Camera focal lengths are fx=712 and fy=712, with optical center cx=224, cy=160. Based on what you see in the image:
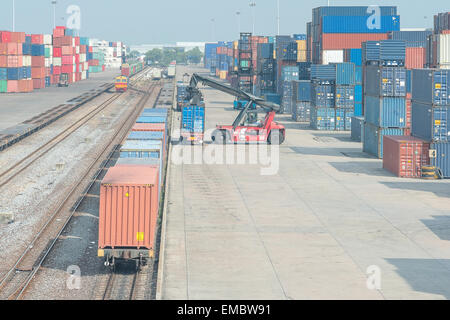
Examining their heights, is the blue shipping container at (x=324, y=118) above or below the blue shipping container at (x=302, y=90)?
below

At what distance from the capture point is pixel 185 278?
22500mm

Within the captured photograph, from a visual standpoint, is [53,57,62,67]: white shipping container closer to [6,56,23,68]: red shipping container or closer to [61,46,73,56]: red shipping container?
[61,46,73,56]: red shipping container

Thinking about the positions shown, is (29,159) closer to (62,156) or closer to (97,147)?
(62,156)

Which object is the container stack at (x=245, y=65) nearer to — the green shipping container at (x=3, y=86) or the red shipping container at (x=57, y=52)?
the green shipping container at (x=3, y=86)

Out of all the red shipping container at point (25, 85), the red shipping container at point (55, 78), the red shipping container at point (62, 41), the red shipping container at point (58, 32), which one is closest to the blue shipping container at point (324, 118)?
the red shipping container at point (25, 85)

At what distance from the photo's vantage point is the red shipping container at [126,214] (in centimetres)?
2303

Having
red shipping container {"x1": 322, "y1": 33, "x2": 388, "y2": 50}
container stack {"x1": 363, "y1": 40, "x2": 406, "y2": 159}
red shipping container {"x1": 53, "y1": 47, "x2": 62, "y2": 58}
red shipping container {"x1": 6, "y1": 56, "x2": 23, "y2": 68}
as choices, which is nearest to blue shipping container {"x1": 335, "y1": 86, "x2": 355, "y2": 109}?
container stack {"x1": 363, "y1": 40, "x2": 406, "y2": 159}

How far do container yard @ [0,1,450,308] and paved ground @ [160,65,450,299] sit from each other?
10cm

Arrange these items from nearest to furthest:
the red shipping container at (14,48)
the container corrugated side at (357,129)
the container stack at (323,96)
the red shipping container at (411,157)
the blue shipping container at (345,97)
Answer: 1. the red shipping container at (411,157)
2. the container corrugated side at (357,129)
3. the blue shipping container at (345,97)
4. the container stack at (323,96)
5. the red shipping container at (14,48)

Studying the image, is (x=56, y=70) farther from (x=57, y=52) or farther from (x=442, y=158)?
(x=442, y=158)

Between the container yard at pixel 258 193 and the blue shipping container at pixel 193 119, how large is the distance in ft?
0.38

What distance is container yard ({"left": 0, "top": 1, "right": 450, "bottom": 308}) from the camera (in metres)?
22.8
